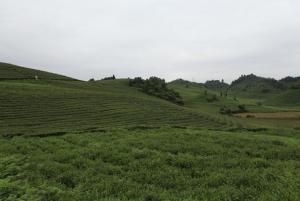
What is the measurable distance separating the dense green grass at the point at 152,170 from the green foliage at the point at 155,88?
6482 centimetres

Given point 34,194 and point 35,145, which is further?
point 35,145

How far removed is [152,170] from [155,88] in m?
76.3

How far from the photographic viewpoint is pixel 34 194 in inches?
490

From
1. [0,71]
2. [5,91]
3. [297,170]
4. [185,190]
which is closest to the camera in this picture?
[185,190]

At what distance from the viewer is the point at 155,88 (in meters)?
93.0

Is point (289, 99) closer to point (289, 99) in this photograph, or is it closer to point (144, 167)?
point (289, 99)

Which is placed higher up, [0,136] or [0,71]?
[0,71]

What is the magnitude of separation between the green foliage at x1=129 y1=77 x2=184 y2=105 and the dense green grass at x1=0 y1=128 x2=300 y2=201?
6482 centimetres

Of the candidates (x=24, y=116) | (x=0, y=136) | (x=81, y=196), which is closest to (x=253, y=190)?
(x=81, y=196)

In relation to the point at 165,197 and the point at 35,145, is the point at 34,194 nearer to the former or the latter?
the point at 165,197

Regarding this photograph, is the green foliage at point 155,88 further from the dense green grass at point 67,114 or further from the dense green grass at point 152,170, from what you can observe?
the dense green grass at point 152,170

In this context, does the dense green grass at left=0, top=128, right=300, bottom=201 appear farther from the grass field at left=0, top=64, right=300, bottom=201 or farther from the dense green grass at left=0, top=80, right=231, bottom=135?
the dense green grass at left=0, top=80, right=231, bottom=135

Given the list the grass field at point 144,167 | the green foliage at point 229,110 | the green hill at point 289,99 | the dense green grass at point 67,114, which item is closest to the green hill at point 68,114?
the dense green grass at point 67,114

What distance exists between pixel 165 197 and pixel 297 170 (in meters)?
7.20
